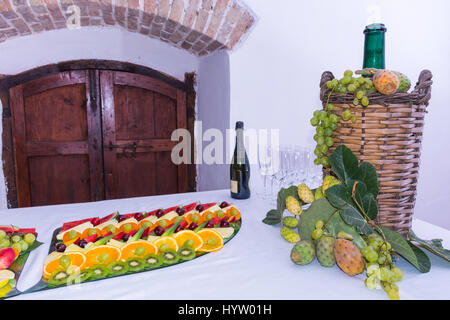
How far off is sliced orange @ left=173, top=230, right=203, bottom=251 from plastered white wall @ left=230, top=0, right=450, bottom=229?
0.97 meters

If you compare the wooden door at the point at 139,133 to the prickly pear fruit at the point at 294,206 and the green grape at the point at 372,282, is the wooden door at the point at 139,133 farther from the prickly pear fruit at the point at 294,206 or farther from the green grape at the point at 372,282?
the green grape at the point at 372,282

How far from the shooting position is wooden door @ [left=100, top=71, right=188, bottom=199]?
7.03ft

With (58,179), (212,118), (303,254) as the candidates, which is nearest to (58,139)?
(58,179)

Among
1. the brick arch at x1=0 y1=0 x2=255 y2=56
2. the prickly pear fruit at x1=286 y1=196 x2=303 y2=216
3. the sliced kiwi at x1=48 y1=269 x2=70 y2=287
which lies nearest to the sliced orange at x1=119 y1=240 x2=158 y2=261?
the sliced kiwi at x1=48 y1=269 x2=70 y2=287

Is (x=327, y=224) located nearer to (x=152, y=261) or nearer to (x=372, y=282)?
(x=372, y=282)

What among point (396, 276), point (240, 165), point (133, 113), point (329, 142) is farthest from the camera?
point (133, 113)

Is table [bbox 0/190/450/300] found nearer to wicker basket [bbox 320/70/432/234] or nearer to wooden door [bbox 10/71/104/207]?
wicker basket [bbox 320/70/432/234]

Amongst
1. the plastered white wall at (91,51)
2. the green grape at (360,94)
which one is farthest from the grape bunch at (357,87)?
the plastered white wall at (91,51)

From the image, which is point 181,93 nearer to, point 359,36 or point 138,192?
point 138,192

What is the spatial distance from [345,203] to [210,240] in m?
0.31

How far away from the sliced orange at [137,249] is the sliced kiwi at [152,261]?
1 cm

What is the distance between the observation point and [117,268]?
23.6 inches

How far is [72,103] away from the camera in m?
2.09
